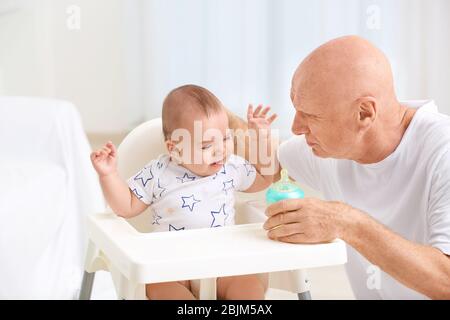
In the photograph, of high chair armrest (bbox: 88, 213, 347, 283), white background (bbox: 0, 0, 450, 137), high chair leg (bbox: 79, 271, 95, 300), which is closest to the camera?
high chair armrest (bbox: 88, 213, 347, 283)

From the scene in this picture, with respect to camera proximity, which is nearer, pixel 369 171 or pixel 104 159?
pixel 104 159

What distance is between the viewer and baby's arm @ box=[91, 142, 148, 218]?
1.10 metres

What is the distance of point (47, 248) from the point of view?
178cm

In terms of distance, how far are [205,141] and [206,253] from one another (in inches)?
10.0

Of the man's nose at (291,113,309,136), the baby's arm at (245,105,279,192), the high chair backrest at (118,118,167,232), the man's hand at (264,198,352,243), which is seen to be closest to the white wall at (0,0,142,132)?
the high chair backrest at (118,118,167,232)

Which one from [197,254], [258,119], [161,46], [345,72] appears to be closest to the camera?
[197,254]

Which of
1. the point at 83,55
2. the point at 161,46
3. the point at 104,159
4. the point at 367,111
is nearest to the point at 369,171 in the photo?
the point at 367,111

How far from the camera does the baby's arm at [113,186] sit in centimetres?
110

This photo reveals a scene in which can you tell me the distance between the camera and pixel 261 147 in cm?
132

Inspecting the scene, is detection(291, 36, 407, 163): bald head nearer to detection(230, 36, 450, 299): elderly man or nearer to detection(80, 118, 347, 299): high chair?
detection(230, 36, 450, 299): elderly man

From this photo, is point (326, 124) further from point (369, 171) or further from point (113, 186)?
point (113, 186)

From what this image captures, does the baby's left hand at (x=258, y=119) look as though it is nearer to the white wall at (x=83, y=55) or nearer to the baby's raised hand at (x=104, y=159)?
the baby's raised hand at (x=104, y=159)

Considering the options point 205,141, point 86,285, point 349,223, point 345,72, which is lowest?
point 86,285
